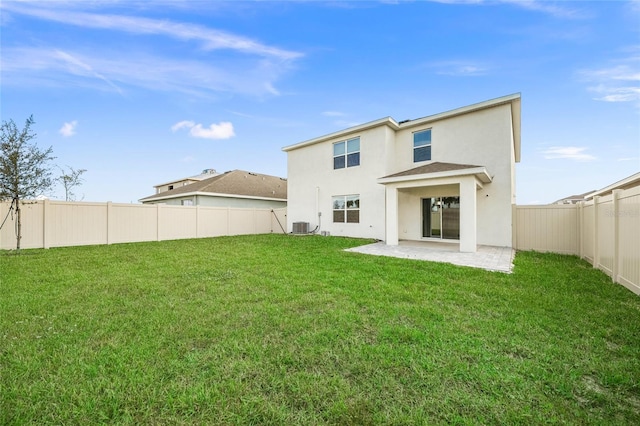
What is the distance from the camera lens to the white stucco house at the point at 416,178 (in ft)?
34.1

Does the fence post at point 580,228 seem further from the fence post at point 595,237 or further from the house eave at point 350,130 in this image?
the house eave at point 350,130

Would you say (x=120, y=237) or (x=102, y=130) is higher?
(x=102, y=130)

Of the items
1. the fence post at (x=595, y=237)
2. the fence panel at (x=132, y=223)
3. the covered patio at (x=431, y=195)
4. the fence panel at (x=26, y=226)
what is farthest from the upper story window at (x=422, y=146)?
the fence panel at (x=26, y=226)

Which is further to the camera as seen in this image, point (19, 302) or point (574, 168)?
point (574, 168)

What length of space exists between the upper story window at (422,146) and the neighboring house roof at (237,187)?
13728 mm

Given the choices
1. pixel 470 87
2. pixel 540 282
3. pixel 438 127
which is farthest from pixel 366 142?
pixel 540 282

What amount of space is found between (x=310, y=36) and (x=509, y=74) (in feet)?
27.3

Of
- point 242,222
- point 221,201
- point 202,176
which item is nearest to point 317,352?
point 242,222

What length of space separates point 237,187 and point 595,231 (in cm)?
2106

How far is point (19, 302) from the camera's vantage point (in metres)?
4.20

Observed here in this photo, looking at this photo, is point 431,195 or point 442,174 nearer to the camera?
point 442,174

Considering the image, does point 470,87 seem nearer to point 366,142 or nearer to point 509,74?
point 509,74

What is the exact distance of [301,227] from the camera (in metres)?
15.8

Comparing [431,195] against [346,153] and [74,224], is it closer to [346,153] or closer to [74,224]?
[346,153]
